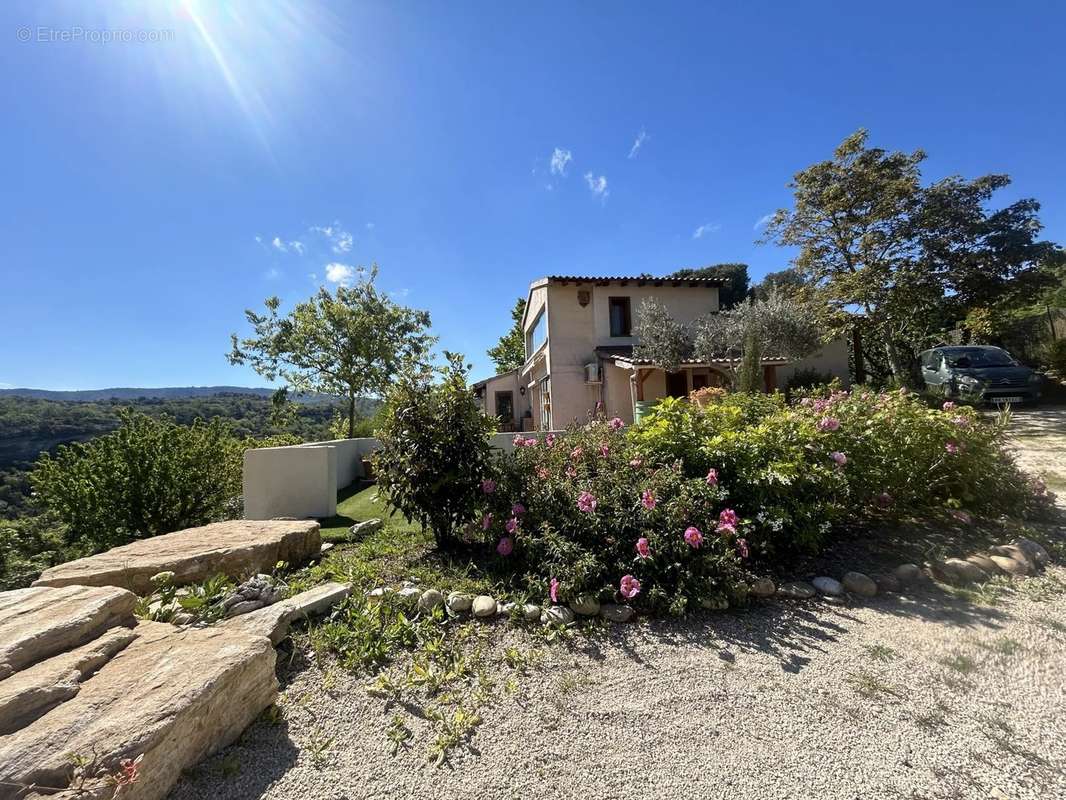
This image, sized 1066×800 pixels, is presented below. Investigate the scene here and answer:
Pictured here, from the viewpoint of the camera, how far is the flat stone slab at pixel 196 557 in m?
3.57

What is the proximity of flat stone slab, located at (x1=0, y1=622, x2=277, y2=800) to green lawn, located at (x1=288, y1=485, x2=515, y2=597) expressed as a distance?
1.40m

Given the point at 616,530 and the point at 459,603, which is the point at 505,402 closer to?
the point at 616,530

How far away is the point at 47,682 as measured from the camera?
1950 mm

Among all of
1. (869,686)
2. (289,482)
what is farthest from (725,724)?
(289,482)

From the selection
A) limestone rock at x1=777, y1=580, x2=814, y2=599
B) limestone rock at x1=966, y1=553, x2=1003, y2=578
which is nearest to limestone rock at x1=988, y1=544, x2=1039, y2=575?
limestone rock at x1=966, y1=553, x2=1003, y2=578

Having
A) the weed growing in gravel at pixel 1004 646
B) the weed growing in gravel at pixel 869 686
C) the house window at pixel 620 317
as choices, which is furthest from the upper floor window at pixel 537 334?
the weed growing in gravel at pixel 869 686

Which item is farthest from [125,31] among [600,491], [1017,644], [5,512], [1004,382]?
[1004,382]

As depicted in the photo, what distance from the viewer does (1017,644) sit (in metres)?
2.84

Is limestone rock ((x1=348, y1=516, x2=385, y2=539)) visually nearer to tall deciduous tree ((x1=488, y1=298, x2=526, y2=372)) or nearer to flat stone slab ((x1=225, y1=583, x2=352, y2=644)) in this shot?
flat stone slab ((x1=225, y1=583, x2=352, y2=644))

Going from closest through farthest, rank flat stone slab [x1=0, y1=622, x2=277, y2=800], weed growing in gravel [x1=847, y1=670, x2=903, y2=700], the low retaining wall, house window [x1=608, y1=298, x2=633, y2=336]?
flat stone slab [x1=0, y1=622, x2=277, y2=800], weed growing in gravel [x1=847, y1=670, x2=903, y2=700], the low retaining wall, house window [x1=608, y1=298, x2=633, y2=336]

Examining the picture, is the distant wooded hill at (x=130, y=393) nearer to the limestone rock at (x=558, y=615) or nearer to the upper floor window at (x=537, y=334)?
the upper floor window at (x=537, y=334)

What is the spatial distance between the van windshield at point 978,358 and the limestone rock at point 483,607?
17954 millimetres

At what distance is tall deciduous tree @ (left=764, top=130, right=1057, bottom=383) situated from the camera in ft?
52.8

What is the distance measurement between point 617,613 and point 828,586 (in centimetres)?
193
